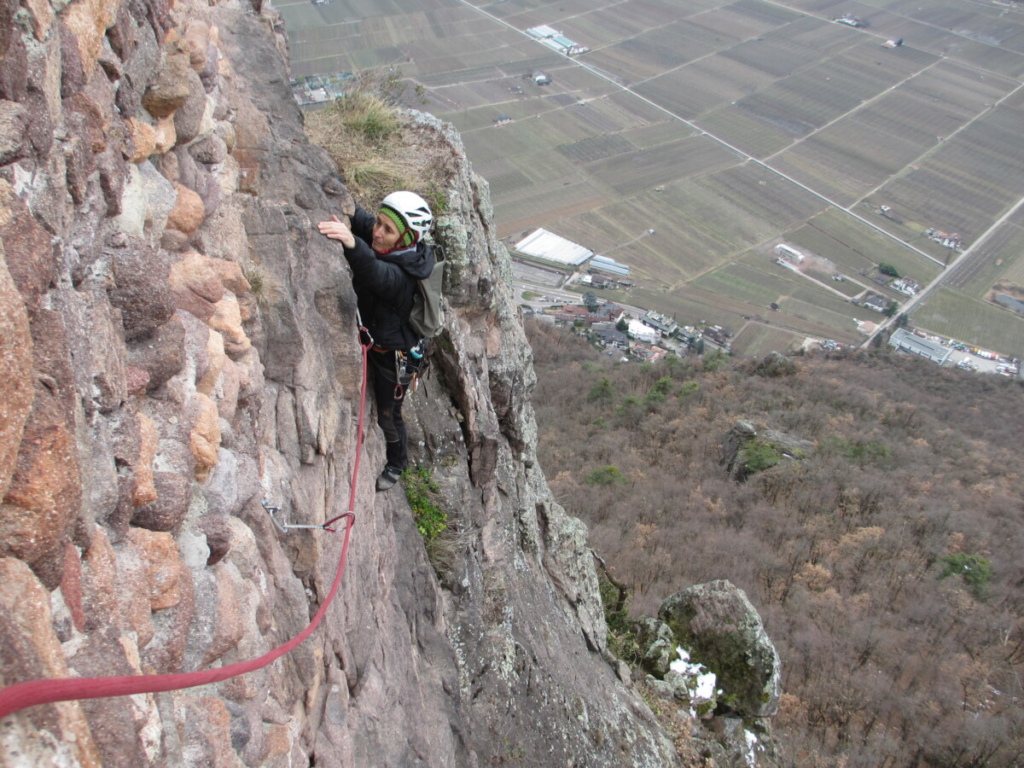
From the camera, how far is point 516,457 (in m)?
11.0

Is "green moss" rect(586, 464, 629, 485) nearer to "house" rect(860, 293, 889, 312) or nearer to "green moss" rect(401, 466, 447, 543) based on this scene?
"green moss" rect(401, 466, 447, 543)

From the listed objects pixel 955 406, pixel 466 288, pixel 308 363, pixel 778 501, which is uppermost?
pixel 308 363

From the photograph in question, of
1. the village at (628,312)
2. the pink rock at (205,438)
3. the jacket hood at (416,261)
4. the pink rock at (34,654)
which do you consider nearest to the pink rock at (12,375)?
the pink rock at (34,654)

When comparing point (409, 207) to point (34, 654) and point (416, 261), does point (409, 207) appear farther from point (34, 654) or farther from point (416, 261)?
point (34, 654)

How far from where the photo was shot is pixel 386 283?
575cm

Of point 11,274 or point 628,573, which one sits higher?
point 11,274

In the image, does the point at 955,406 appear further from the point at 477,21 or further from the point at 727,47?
the point at 477,21

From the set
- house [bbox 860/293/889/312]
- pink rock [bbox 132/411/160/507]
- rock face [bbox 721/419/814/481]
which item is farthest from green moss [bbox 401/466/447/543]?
house [bbox 860/293/889/312]

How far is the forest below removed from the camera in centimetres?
1716

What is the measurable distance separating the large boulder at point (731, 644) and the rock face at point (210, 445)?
207 inches

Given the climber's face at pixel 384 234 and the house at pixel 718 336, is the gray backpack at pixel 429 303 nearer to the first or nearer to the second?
the climber's face at pixel 384 234

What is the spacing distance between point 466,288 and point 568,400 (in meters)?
31.4

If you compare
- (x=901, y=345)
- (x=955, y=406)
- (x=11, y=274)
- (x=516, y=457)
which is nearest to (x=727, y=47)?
(x=901, y=345)

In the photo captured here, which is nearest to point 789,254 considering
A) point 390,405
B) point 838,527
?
point 838,527
